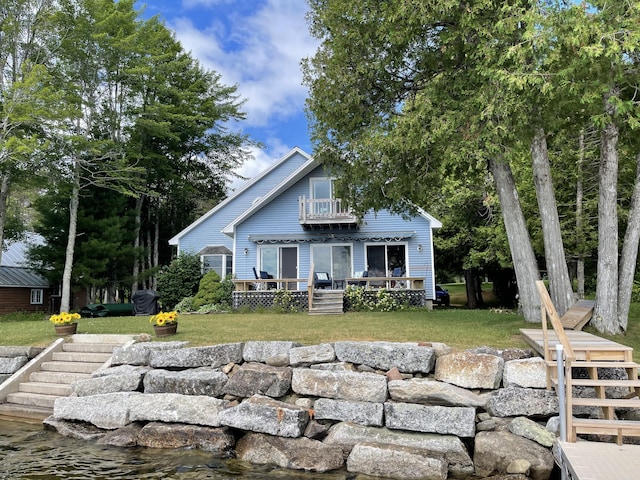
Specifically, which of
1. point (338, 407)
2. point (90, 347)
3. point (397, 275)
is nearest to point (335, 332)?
point (338, 407)

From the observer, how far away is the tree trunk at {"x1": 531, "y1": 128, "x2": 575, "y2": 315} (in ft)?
28.4

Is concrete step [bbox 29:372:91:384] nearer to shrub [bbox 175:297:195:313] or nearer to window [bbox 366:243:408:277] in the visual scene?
shrub [bbox 175:297:195:313]

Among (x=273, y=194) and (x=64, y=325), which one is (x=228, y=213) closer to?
(x=273, y=194)

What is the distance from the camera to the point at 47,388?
7355mm

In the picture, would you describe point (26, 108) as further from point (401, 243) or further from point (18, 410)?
point (401, 243)

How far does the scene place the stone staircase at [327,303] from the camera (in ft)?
46.4

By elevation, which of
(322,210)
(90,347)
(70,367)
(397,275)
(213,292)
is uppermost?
(322,210)

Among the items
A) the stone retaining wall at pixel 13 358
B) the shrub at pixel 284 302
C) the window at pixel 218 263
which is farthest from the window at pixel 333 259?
the stone retaining wall at pixel 13 358

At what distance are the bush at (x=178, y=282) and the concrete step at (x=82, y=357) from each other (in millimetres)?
10421

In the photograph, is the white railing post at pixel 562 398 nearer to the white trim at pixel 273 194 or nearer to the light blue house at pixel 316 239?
the light blue house at pixel 316 239

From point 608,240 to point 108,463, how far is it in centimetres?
899

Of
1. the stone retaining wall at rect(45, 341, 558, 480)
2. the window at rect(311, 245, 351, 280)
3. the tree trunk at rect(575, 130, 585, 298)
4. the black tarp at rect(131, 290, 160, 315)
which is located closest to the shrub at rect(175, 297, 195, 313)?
the black tarp at rect(131, 290, 160, 315)

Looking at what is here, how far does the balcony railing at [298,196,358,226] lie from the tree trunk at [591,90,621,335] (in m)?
9.09

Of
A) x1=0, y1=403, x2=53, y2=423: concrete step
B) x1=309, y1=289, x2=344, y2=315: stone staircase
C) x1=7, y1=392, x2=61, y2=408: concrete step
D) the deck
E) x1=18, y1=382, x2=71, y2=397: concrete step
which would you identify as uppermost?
x1=309, y1=289, x2=344, y2=315: stone staircase
